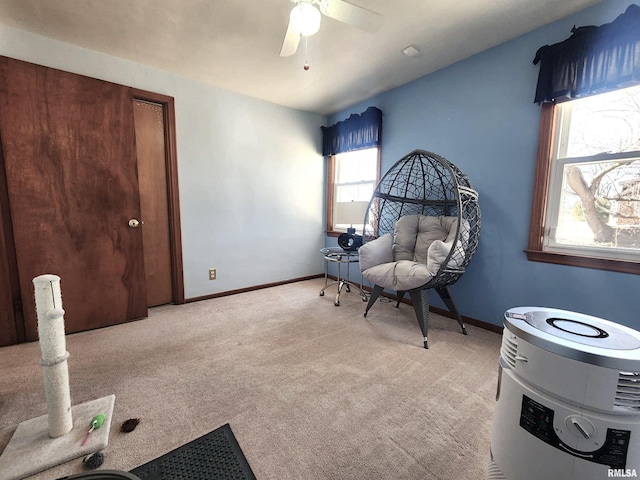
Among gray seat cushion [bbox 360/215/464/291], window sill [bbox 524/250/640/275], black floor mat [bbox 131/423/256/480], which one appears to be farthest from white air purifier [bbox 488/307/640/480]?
window sill [bbox 524/250/640/275]

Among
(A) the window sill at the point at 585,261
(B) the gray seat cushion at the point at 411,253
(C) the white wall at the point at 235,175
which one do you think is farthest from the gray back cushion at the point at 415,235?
(C) the white wall at the point at 235,175

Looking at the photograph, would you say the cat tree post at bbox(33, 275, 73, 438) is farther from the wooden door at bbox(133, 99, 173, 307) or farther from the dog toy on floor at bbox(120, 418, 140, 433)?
the wooden door at bbox(133, 99, 173, 307)

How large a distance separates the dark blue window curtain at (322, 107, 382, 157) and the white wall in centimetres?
20

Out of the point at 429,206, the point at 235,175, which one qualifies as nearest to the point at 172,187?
the point at 235,175

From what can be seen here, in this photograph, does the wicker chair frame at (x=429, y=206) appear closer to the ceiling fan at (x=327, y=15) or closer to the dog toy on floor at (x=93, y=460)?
the ceiling fan at (x=327, y=15)

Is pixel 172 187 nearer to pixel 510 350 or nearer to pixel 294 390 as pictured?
pixel 294 390

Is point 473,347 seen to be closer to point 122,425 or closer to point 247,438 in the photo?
point 247,438

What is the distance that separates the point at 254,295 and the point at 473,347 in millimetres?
2281

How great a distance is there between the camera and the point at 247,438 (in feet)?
4.01

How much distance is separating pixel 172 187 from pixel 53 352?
6.25 feet

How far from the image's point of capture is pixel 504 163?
7.32 ft

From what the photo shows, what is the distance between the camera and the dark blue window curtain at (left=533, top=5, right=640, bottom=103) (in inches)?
63.3

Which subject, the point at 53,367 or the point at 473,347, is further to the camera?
the point at 473,347

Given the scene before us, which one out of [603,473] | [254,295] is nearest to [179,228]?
[254,295]
